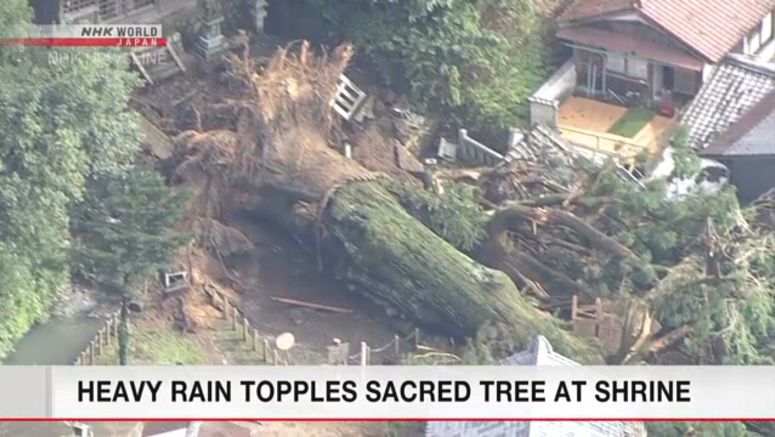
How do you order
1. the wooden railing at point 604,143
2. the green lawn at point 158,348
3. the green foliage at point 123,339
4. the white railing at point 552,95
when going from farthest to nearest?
the white railing at point 552,95 → the wooden railing at point 604,143 → the green lawn at point 158,348 → the green foliage at point 123,339

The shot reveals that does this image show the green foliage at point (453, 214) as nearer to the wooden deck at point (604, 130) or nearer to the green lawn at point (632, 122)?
the wooden deck at point (604, 130)

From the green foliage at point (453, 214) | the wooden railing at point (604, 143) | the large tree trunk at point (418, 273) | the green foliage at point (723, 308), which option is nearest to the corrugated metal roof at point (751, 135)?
the wooden railing at point (604, 143)

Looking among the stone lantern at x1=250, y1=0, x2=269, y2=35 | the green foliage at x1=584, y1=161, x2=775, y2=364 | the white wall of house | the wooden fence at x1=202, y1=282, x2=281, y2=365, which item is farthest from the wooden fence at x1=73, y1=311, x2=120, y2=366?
the white wall of house

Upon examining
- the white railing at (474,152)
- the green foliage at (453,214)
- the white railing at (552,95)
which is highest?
the white railing at (552,95)

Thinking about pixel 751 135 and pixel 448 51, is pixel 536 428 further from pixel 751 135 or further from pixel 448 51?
pixel 448 51

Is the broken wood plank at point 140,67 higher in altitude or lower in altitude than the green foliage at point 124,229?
higher

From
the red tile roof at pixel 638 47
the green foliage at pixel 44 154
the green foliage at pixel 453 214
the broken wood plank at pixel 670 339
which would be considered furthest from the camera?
the red tile roof at pixel 638 47

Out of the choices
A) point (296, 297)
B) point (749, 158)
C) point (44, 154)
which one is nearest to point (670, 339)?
point (749, 158)

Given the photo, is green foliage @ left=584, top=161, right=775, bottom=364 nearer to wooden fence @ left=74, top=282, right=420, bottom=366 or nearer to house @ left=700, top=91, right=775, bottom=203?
house @ left=700, top=91, right=775, bottom=203

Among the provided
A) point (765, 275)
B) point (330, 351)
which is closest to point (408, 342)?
point (330, 351)
